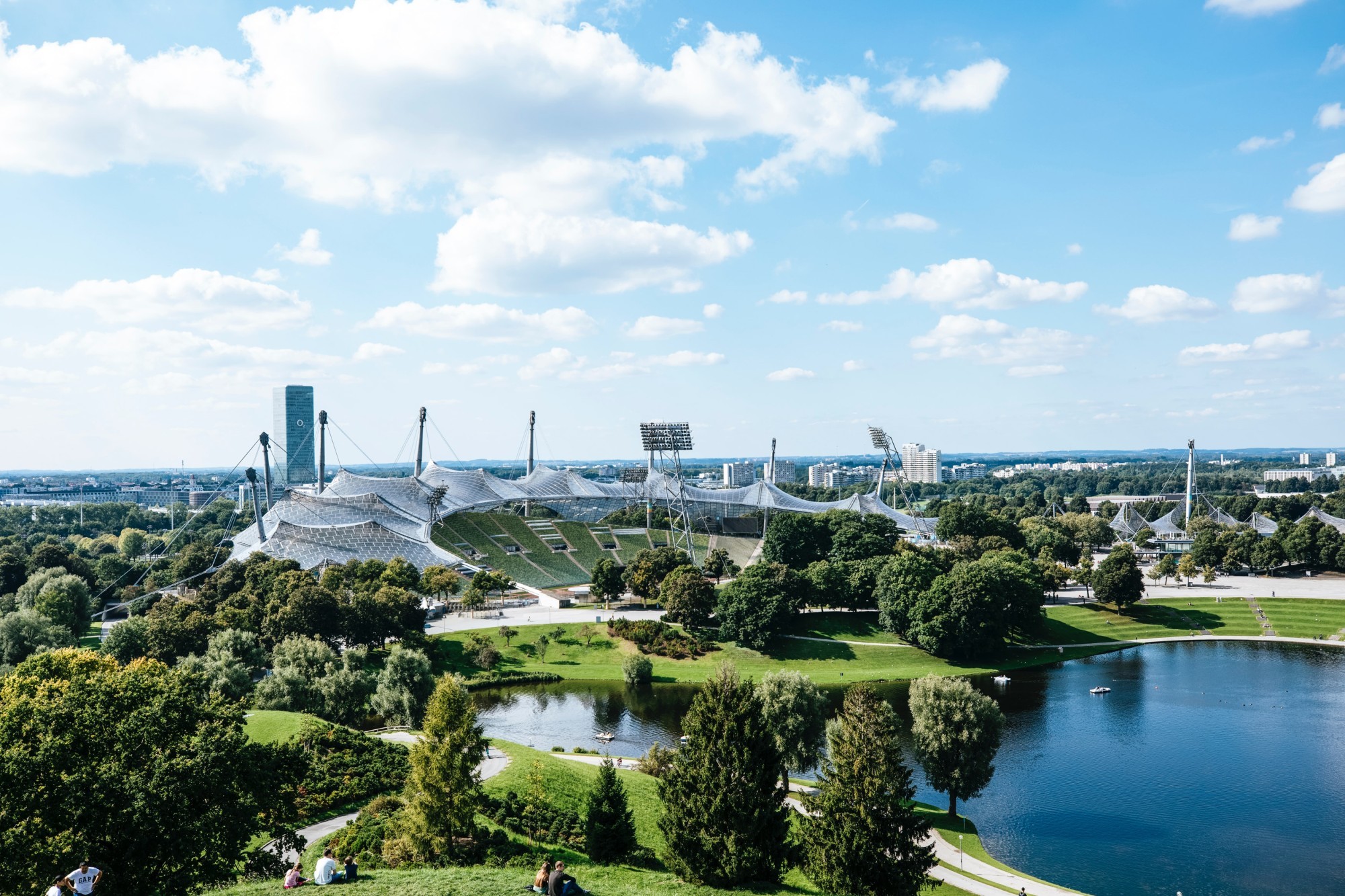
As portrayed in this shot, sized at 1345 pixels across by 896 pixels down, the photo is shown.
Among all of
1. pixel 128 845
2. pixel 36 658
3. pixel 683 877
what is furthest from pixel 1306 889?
pixel 36 658

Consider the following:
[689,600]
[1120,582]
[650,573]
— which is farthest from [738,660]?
[1120,582]

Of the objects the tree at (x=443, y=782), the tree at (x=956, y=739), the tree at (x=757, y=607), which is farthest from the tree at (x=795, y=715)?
the tree at (x=757, y=607)

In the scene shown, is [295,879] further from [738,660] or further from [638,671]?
[738,660]

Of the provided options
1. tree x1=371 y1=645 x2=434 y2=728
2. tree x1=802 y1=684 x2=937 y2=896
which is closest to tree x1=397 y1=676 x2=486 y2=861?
tree x1=802 y1=684 x2=937 y2=896

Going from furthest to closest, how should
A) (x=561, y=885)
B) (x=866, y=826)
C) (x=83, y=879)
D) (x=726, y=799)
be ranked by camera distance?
(x=866, y=826), (x=726, y=799), (x=561, y=885), (x=83, y=879)

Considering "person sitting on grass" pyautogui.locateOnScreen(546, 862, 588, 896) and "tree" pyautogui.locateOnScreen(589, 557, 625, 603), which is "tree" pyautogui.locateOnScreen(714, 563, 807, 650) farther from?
"person sitting on grass" pyautogui.locateOnScreen(546, 862, 588, 896)

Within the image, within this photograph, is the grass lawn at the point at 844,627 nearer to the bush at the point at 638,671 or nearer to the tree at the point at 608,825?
the bush at the point at 638,671

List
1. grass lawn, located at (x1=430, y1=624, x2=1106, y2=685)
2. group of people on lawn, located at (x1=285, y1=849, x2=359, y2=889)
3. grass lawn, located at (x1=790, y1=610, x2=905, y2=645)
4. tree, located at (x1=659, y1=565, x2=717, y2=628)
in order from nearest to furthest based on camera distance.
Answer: group of people on lawn, located at (x1=285, y1=849, x2=359, y2=889), grass lawn, located at (x1=430, y1=624, x2=1106, y2=685), tree, located at (x1=659, y1=565, x2=717, y2=628), grass lawn, located at (x1=790, y1=610, x2=905, y2=645)
